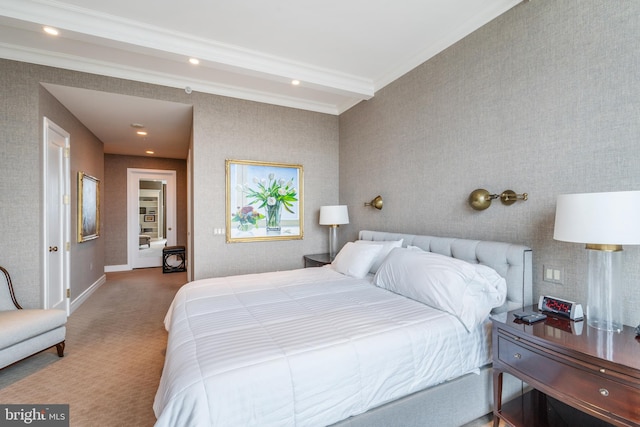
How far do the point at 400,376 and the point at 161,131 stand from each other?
5115mm

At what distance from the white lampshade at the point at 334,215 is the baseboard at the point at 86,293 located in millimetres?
3699

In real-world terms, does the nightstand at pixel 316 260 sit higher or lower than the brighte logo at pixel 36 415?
higher

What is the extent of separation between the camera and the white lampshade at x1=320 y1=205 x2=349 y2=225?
3.90 m

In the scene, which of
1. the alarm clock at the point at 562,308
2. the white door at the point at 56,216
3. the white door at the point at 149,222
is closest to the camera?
the alarm clock at the point at 562,308

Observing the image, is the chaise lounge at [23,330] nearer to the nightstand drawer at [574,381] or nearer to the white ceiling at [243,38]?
the white ceiling at [243,38]

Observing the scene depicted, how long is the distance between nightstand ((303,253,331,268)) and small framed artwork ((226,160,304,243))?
0.35 meters

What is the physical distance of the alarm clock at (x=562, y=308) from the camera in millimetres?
1674

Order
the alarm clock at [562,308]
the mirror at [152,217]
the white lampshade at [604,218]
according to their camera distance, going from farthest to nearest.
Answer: the mirror at [152,217]
the alarm clock at [562,308]
the white lampshade at [604,218]

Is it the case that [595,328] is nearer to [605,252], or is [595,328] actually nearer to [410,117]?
[605,252]

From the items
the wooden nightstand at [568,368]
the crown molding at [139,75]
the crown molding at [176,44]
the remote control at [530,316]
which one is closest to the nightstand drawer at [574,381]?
the wooden nightstand at [568,368]

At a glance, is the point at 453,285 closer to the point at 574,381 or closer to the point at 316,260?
the point at 574,381

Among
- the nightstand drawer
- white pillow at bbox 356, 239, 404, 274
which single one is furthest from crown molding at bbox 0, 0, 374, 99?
the nightstand drawer

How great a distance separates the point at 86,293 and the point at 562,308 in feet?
19.7

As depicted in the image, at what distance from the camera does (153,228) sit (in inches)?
293
